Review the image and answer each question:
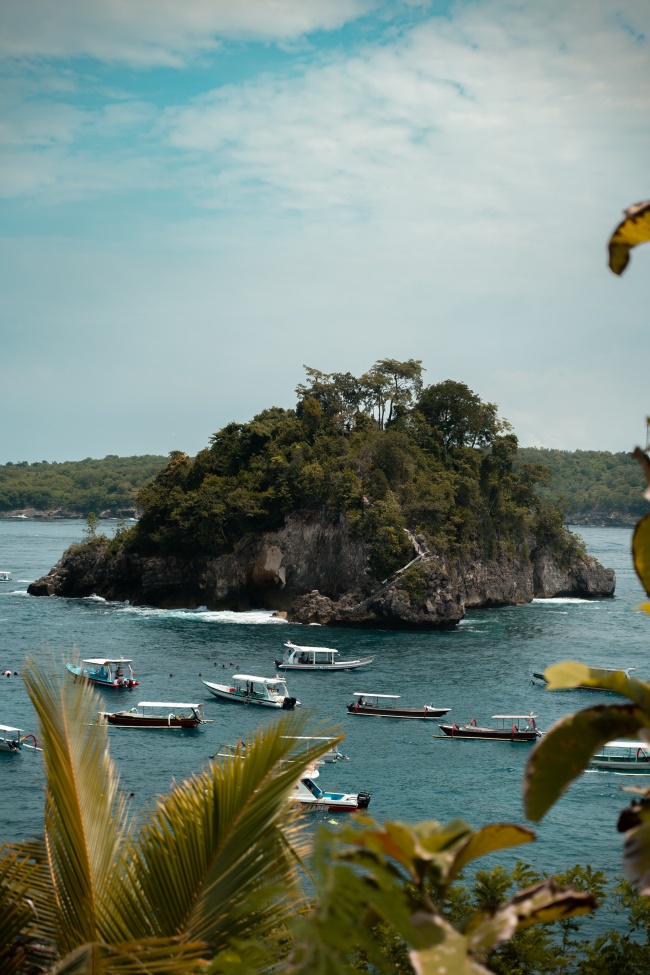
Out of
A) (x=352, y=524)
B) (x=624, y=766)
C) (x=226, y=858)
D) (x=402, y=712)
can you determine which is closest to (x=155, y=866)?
(x=226, y=858)

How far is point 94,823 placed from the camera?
4.94 meters

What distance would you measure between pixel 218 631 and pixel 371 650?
36.3 feet

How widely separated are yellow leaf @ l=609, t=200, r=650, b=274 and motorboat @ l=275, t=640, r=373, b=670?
49.2 m

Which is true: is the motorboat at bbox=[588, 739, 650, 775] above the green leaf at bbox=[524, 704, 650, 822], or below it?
below

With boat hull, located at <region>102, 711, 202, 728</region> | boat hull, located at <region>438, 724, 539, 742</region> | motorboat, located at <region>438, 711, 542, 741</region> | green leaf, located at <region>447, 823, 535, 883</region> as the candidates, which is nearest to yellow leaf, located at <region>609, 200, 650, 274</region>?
green leaf, located at <region>447, 823, 535, 883</region>

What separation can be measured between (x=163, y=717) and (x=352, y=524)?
103 feet

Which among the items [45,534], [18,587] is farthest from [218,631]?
[45,534]

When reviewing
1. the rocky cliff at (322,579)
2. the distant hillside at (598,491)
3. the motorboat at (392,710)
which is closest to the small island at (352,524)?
the rocky cliff at (322,579)

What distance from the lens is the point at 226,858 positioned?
4.61 metres

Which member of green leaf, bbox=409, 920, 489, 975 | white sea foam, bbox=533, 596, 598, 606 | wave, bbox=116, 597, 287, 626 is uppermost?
green leaf, bbox=409, 920, 489, 975

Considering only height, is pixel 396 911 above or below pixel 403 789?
above

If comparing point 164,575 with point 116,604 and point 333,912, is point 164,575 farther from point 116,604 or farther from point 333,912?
point 333,912

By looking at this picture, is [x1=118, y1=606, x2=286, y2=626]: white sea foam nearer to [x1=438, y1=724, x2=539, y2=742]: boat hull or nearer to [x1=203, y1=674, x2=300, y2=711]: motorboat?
[x1=203, y1=674, x2=300, y2=711]: motorboat

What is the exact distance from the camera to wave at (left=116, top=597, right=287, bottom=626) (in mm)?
66812
